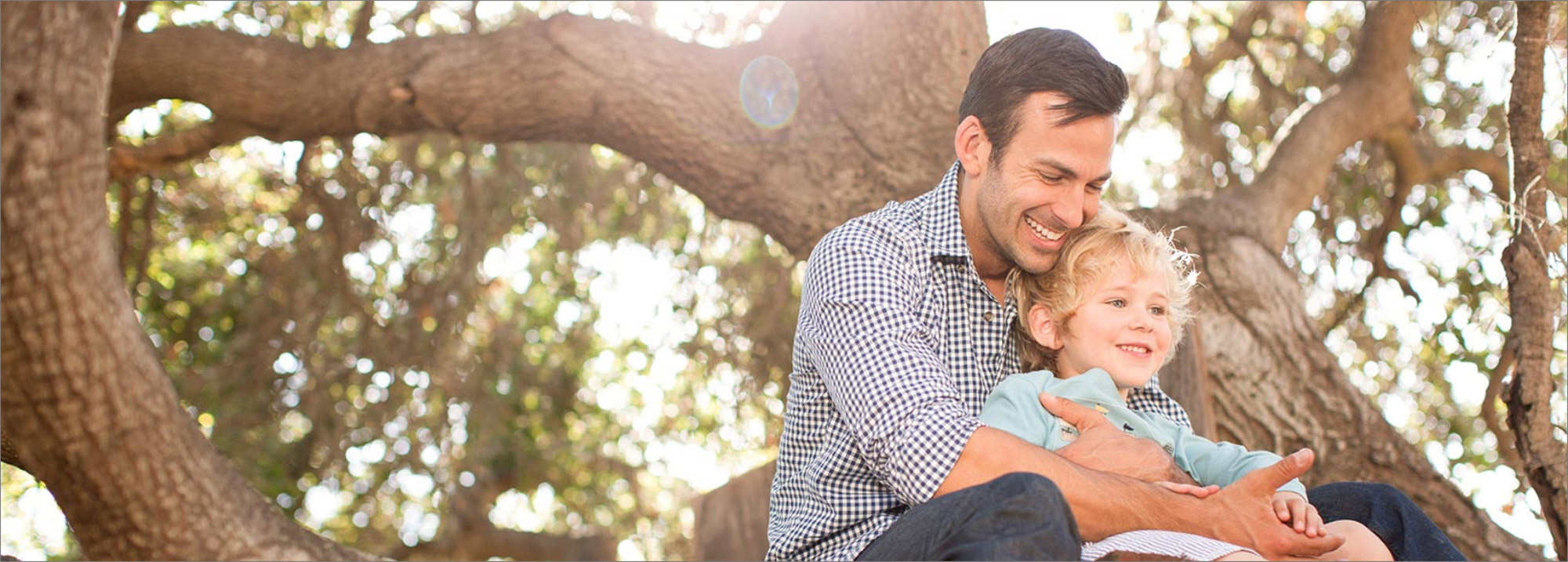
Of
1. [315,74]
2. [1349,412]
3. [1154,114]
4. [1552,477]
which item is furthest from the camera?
[1154,114]

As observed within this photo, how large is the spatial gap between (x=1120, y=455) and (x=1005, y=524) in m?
0.58

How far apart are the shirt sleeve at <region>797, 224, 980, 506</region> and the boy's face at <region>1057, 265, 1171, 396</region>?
1.29 feet

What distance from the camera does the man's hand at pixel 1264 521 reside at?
2.73m

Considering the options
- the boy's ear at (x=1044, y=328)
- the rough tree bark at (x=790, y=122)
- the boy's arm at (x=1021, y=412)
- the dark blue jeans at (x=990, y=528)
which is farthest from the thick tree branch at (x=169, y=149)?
the dark blue jeans at (x=990, y=528)

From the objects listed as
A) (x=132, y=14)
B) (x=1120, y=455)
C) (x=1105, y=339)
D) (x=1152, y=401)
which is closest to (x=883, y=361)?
(x=1120, y=455)

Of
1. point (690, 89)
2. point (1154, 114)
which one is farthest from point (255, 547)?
point (1154, 114)

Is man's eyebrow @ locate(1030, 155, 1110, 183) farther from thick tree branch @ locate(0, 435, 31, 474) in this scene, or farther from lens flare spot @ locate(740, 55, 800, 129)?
thick tree branch @ locate(0, 435, 31, 474)

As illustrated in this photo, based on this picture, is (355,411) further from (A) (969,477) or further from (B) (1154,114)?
(A) (969,477)

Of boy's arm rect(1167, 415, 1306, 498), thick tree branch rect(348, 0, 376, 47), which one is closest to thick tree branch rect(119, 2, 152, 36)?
thick tree branch rect(348, 0, 376, 47)

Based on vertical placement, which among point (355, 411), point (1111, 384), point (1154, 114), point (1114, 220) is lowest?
point (355, 411)

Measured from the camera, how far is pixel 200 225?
749cm

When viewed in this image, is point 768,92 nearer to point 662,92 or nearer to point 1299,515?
point 662,92

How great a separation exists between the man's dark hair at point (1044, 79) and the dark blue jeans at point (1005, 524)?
1.25 metres

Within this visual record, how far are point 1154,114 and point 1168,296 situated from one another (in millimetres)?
4902
